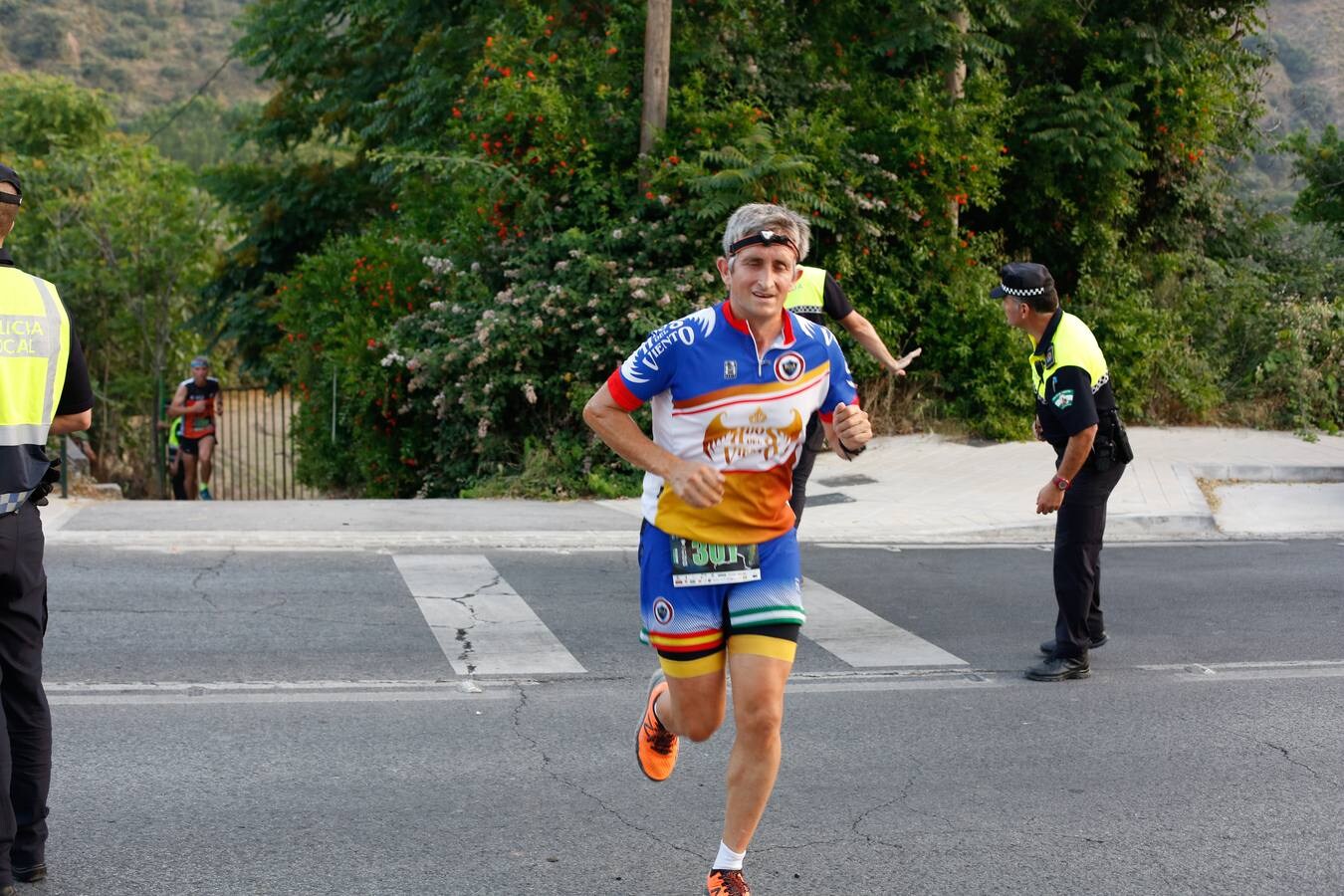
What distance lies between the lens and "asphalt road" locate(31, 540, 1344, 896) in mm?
4648

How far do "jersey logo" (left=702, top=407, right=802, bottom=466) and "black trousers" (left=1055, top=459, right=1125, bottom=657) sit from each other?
322 cm

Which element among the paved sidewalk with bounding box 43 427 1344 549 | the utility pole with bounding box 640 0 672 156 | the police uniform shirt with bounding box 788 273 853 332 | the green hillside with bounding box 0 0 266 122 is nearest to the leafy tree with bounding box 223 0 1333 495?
the utility pole with bounding box 640 0 672 156

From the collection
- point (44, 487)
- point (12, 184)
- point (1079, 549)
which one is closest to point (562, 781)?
point (44, 487)

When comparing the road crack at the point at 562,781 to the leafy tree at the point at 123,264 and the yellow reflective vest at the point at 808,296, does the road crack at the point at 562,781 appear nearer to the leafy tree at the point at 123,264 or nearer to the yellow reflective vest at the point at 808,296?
the yellow reflective vest at the point at 808,296

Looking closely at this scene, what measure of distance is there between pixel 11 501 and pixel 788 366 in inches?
89.9

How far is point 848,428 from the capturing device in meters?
4.29

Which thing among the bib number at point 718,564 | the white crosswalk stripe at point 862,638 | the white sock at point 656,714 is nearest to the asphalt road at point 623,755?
the white crosswalk stripe at point 862,638

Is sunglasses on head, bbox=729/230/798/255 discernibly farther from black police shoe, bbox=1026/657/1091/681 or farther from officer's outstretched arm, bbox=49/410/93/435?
black police shoe, bbox=1026/657/1091/681

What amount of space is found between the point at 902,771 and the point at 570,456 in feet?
27.4

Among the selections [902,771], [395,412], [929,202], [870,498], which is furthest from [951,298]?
[902,771]

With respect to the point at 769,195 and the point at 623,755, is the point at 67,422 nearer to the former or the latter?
the point at 623,755

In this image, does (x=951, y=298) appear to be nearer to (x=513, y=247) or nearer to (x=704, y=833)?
(x=513, y=247)

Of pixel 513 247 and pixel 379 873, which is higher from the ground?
pixel 513 247

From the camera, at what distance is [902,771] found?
5.66 m
